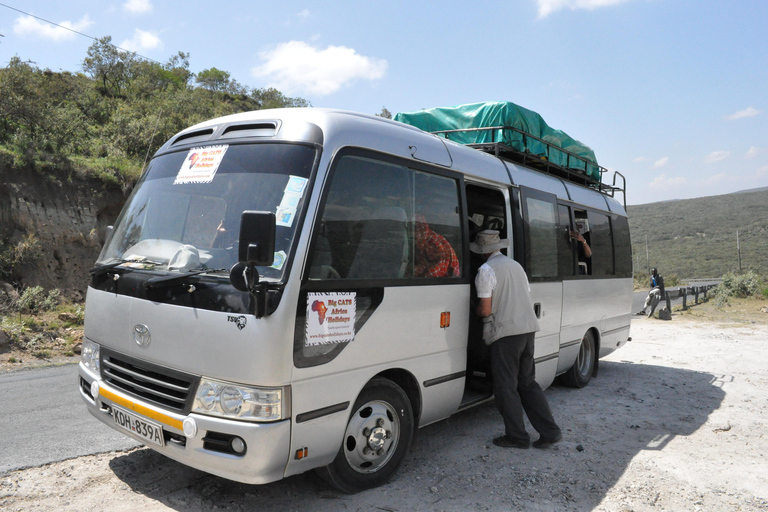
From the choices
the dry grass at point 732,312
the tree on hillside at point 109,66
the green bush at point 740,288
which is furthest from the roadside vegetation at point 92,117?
the green bush at point 740,288

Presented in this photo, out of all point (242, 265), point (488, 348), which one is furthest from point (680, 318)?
point (242, 265)

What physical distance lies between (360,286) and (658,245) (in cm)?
7737

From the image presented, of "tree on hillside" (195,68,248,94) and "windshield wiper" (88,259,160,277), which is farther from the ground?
"tree on hillside" (195,68,248,94)

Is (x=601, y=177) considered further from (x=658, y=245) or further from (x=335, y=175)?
(x=658, y=245)

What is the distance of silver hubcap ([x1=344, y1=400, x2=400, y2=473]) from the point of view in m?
3.97

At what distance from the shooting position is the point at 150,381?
3.64m

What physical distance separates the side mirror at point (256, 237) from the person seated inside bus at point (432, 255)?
1.52 metres

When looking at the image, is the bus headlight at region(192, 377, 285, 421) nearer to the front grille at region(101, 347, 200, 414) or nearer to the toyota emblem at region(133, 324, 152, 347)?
the front grille at region(101, 347, 200, 414)

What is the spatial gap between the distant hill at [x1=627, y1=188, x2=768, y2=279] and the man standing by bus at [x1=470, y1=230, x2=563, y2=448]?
169 ft

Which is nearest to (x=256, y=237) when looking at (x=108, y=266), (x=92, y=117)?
(x=108, y=266)

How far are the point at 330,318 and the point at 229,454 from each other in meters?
1.01

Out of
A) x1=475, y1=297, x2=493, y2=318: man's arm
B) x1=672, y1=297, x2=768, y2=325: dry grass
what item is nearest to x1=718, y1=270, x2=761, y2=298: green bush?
x1=672, y1=297, x2=768, y2=325: dry grass

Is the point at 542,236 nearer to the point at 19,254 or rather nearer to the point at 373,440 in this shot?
the point at 373,440

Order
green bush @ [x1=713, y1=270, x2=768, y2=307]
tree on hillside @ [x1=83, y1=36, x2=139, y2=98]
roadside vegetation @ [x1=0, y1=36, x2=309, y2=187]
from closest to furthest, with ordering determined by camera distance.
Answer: roadside vegetation @ [x1=0, y1=36, x2=309, y2=187], green bush @ [x1=713, y1=270, x2=768, y2=307], tree on hillside @ [x1=83, y1=36, x2=139, y2=98]
